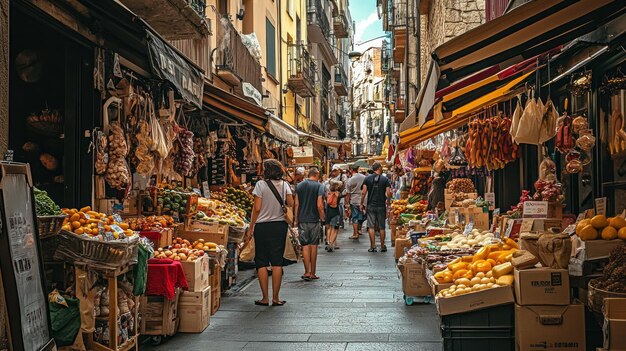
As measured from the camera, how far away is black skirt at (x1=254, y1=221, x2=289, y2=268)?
31.1 feet

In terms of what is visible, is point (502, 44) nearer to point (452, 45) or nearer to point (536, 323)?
point (452, 45)

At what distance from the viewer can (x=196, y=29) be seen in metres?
9.60

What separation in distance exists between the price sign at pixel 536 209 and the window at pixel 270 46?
16.3 m

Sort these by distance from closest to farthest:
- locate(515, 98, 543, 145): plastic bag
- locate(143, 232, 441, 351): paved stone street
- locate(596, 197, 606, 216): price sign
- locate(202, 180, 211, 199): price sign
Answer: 1. locate(596, 197, 606, 216): price sign
2. locate(143, 232, 441, 351): paved stone street
3. locate(515, 98, 543, 145): plastic bag
4. locate(202, 180, 211, 199): price sign

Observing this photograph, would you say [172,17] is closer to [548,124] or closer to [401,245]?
[548,124]

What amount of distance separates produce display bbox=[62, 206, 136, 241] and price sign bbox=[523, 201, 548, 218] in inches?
159

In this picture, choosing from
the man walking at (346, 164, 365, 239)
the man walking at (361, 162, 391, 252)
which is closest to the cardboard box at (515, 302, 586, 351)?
the man walking at (361, 162, 391, 252)

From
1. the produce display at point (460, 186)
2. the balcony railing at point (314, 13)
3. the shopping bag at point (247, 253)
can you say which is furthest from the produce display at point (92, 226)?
the balcony railing at point (314, 13)

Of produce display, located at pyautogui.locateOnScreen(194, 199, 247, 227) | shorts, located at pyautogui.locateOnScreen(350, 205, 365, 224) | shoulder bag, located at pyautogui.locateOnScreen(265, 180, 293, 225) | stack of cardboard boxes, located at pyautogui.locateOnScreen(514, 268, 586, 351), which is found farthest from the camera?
shorts, located at pyautogui.locateOnScreen(350, 205, 365, 224)

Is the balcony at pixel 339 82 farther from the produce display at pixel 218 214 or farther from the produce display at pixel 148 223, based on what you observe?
the produce display at pixel 148 223

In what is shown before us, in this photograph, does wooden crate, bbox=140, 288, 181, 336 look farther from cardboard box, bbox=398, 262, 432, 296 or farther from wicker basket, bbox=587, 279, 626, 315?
wicker basket, bbox=587, 279, 626, 315

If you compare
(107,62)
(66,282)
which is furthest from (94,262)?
(107,62)

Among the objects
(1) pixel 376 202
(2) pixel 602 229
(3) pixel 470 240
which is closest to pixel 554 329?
(2) pixel 602 229

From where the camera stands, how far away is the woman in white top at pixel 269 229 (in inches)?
374
